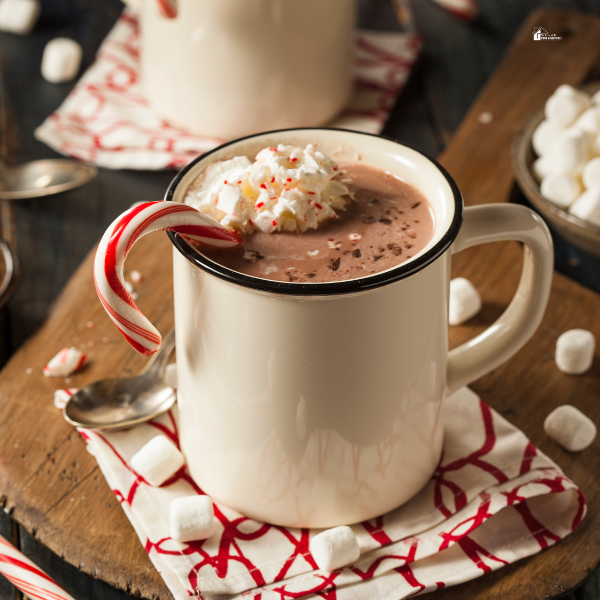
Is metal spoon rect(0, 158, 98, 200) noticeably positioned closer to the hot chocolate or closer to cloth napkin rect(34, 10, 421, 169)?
cloth napkin rect(34, 10, 421, 169)

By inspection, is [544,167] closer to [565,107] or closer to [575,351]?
[565,107]

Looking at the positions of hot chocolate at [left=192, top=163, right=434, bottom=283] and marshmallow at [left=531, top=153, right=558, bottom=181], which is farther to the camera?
marshmallow at [left=531, top=153, right=558, bottom=181]

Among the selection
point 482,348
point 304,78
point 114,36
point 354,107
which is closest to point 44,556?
point 482,348

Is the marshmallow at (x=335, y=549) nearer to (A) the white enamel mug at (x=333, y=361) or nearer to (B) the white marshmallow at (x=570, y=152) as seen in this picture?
(A) the white enamel mug at (x=333, y=361)

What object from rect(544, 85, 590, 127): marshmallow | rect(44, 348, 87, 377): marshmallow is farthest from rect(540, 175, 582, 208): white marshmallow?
rect(44, 348, 87, 377): marshmallow

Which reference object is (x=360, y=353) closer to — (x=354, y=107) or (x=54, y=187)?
(x=54, y=187)

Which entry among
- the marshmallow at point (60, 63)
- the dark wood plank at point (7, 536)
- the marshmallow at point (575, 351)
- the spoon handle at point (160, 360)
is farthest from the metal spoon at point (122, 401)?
the marshmallow at point (60, 63)
